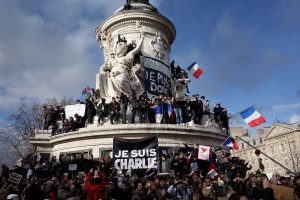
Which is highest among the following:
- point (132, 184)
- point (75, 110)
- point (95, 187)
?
point (75, 110)

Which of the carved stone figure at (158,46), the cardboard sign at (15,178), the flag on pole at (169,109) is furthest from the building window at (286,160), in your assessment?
the cardboard sign at (15,178)

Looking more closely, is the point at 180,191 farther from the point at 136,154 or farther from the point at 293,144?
the point at 293,144

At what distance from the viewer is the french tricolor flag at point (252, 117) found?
15.9 metres

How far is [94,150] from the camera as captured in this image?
15.9 meters

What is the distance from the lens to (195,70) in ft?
84.2

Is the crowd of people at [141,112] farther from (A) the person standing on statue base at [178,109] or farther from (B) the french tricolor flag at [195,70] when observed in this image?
(B) the french tricolor flag at [195,70]

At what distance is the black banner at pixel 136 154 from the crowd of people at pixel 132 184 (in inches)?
10.1

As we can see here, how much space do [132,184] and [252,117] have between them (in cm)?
756

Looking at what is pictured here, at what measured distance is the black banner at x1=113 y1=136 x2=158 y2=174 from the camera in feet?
45.5

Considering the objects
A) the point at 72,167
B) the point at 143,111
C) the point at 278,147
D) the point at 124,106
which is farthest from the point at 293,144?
the point at 72,167

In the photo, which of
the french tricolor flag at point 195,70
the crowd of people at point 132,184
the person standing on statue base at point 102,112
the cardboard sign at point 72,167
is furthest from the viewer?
the french tricolor flag at point 195,70

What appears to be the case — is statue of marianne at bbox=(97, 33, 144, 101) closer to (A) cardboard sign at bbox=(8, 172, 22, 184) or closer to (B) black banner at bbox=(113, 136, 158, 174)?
(B) black banner at bbox=(113, 136, 158, 174)

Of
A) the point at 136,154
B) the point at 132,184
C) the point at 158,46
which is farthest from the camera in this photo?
the point at 158,46

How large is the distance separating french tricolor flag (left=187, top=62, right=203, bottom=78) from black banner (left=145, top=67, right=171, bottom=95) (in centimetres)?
428
